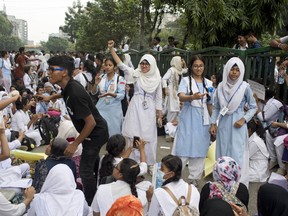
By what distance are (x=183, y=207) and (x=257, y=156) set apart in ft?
8.91

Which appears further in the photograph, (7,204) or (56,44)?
(56,44)

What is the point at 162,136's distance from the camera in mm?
7574

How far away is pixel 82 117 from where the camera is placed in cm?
329

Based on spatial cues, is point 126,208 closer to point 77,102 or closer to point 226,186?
point 226,186

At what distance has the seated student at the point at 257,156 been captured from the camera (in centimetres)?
502

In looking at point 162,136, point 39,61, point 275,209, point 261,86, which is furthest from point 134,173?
point 39,61

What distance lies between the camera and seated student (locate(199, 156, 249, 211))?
9.29ft

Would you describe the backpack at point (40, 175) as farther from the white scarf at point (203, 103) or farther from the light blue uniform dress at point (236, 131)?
the light blue uniform dress at point (236, 131)

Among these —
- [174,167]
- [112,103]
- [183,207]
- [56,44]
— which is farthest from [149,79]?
[56,44]

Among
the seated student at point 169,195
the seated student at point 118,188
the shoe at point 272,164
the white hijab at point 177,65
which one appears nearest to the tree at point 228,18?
the white hijab at point 177,65

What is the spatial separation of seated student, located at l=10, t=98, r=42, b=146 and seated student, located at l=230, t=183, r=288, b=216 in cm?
481

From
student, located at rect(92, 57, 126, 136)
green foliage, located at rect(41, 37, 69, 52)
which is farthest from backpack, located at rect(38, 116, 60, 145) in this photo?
green foliage, located at rect(41, 37, 69, 52)

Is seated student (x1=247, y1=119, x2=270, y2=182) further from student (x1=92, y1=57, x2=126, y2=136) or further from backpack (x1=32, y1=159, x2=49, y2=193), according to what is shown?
backpack (x1=32, y1=159, x2=49, y2=193)

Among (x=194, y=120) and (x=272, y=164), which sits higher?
(x=194, y=120)
